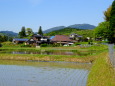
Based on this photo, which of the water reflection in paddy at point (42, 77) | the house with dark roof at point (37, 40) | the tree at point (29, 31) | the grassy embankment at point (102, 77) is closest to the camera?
the grassy embankment at point (102, 77)

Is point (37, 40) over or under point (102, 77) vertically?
over

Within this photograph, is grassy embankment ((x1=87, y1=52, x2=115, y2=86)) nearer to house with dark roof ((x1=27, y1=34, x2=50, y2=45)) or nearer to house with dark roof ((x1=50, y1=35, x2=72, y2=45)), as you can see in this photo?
house with dark roof ((x1=27, y1=34, x2=50, y2=45))

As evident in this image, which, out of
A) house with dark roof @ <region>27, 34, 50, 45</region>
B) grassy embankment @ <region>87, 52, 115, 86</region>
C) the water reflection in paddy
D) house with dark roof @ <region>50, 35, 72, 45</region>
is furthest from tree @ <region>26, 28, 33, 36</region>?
grassy embankment @ <region>87, 52, 115, 86</region>

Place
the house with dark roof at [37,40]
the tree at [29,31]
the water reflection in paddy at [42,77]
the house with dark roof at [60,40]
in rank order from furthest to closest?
the tree at [29,31] < the house with dark roof at [60,40] < the house with dark roof at [37,40] < the water reflection in paddy at [42,77]

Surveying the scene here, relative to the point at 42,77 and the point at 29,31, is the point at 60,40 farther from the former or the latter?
the point at 42,77

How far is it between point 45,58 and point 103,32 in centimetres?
3231

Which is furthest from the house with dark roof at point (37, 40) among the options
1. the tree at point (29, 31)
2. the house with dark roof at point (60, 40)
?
the tree at point (29, 31)

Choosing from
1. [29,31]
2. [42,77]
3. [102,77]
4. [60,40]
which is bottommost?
[42,77]

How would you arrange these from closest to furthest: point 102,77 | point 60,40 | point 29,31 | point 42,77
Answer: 1. point 102,77
2. point 42,77
3. point 60,40
4. point 29,31

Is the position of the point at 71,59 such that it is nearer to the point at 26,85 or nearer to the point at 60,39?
the point at 26,85

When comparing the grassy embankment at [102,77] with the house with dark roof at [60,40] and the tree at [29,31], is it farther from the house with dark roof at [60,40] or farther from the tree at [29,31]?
the tree at [29,31]

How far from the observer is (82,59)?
59.7 ft

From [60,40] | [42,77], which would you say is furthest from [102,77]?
[60,40]

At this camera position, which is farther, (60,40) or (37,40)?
(60,40)
